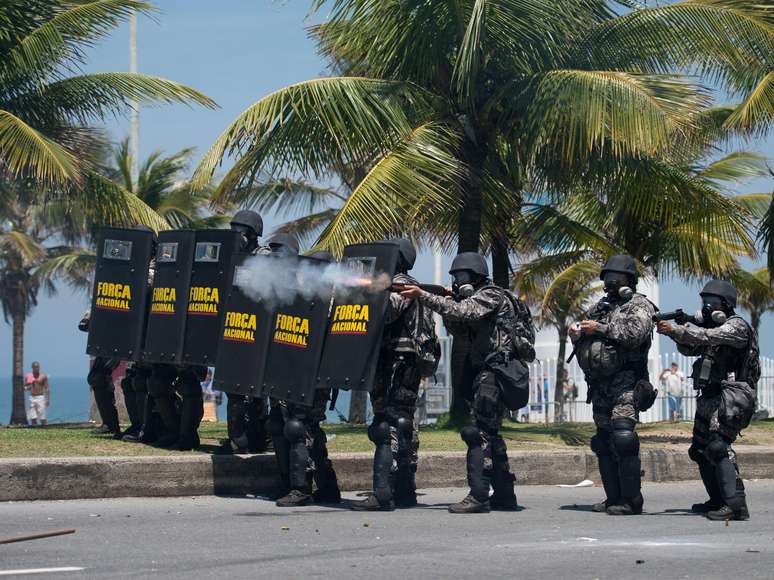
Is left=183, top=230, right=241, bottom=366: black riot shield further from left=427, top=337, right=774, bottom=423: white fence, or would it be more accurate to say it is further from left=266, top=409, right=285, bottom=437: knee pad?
left=427, top=337, right=774, bottom=423: white fence

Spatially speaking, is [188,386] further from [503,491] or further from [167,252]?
[503,491]

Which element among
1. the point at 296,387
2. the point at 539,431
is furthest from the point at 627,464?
the point at 539,431

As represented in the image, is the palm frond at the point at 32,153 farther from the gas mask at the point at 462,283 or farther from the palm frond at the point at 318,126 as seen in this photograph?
the gas mask at the point at 462,283

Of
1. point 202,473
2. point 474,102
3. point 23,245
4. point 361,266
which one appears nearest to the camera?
point 361,266

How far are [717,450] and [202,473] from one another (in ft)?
11.4

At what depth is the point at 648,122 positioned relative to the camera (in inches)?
500

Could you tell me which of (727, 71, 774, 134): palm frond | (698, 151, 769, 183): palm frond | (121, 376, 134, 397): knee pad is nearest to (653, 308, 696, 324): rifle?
(121, 376, 134, 397): knee pad

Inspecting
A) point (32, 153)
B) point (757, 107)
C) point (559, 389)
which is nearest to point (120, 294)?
point (32, 153)

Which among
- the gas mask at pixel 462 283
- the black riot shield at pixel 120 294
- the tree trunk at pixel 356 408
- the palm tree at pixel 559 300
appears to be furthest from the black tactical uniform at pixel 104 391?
the tree trunk at pixel 356 408

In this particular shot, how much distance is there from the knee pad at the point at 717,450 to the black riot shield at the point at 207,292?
133 inches

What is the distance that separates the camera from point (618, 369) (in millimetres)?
8164

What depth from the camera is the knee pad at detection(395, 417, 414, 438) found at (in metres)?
8.11

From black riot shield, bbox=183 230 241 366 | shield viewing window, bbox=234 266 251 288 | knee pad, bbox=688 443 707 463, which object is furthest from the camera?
black riot shield, bbox=183 230 241 366

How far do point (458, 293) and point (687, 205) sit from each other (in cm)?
813
